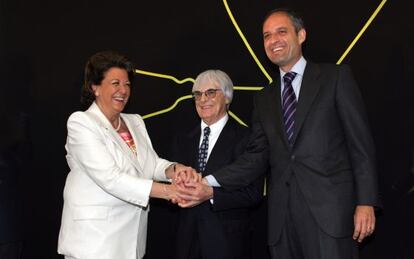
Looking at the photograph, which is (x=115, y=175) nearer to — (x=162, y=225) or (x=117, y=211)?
(x=117, y=211)

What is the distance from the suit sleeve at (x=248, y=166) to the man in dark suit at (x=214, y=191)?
0.06 m

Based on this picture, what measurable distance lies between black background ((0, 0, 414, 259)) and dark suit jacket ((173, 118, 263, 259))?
1.69 ft

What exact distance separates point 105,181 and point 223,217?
0.66 m

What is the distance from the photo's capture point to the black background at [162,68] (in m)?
3.06

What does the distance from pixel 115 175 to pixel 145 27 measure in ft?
4.22

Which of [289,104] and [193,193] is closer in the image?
[289,104]

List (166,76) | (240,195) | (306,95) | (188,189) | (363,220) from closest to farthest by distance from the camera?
(363,220), (306,95), (188,189), (240,195), (166,76)

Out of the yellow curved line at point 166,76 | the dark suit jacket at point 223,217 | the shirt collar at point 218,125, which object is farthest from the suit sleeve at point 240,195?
the yellow curved line at point 166,76

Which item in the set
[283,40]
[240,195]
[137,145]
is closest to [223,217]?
[240,195]

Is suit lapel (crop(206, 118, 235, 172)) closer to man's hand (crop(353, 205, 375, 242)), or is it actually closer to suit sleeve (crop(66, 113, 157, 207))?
suit sleeve (crop(66, 113, 157, 207))

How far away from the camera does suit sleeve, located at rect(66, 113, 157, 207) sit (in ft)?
8.03

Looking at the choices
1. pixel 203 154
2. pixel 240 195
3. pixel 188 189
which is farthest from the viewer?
pixel 203 154

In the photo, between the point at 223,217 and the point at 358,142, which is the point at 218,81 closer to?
the point at 223,217

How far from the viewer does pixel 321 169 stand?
89.3 inches
